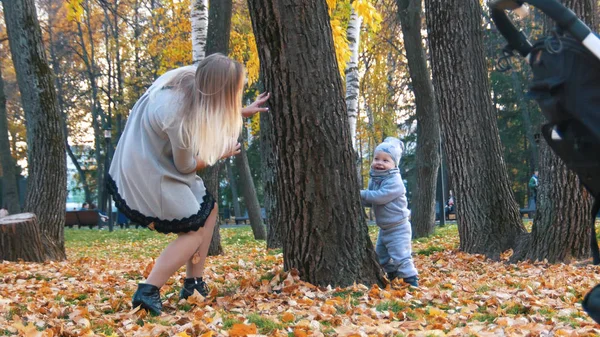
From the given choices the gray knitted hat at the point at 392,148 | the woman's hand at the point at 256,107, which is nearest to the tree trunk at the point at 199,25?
the gray knitted hat at the point at 392,148

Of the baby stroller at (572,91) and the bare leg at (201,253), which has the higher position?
the baby stroller at (572,91)

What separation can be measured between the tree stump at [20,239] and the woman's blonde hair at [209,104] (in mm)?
5630

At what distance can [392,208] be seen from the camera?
6234mm

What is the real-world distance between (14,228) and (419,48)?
814 cm

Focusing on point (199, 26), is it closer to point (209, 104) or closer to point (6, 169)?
point (209, 104)

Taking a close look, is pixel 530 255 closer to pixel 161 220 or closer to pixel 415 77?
pixel 161 220

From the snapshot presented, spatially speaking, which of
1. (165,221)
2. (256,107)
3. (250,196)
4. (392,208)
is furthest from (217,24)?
(165,221)

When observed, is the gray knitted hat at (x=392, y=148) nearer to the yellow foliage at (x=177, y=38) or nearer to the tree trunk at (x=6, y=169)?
the yellow foliage at (x=177, y=38)

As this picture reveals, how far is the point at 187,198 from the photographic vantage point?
493 centimetres

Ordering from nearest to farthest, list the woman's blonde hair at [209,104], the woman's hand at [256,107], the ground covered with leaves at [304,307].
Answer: the ground covered with leaves at [304,307], the woman's blonde hair at [209,104], the woman's hand at [256,107]

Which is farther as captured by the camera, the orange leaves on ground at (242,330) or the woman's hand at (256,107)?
the woman's hand at (256,107)

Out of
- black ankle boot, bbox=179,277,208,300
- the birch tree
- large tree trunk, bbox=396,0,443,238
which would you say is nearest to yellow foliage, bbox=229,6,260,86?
large tree trunk, bbox=396,0,443,238

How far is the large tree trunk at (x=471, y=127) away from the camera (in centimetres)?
904

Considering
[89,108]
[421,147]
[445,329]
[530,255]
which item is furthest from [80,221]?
[445,329]
